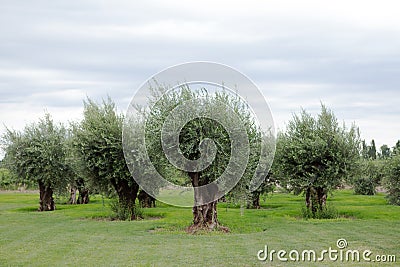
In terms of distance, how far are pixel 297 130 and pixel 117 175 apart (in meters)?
10.4

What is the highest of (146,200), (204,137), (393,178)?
(204,137)

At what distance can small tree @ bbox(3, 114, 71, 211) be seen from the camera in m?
35.4

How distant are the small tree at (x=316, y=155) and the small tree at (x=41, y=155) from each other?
51.0ft

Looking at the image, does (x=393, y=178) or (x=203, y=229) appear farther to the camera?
(x=393, y=178)

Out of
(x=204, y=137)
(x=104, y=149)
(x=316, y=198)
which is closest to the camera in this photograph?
(x=204, y=137)

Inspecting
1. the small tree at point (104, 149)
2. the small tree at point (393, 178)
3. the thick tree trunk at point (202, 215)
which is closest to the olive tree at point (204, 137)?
the thick tree trunk at point (202, 215)

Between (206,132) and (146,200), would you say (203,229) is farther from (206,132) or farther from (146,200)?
(146,200)

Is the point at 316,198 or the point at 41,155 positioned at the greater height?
the point at 41,155

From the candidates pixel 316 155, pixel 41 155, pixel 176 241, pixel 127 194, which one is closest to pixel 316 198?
pixel 316 155

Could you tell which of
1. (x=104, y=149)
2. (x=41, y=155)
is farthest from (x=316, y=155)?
(x=41, y=155)

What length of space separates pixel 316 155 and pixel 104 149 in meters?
11.3

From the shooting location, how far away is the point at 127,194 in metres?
28.9

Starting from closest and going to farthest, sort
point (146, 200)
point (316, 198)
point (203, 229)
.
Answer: point (203, 229), point (316, 198), point (146, 200)

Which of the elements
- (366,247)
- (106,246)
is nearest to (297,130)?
(366,247)
